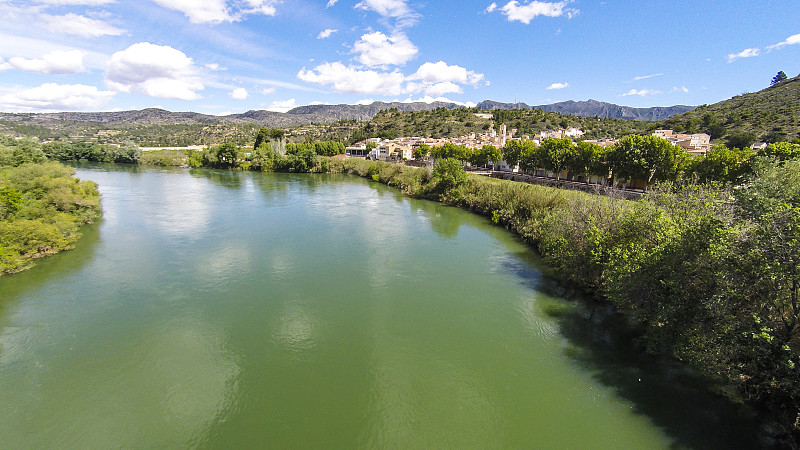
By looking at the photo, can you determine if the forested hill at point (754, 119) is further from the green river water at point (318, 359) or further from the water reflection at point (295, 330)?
the water reflection at point (295, 330)

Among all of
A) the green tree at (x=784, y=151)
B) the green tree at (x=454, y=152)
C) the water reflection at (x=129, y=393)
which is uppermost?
the green tree at (x=454, y=152)

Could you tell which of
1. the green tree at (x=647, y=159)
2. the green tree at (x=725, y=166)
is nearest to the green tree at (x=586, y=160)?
the green tree at (x=647, y=159)

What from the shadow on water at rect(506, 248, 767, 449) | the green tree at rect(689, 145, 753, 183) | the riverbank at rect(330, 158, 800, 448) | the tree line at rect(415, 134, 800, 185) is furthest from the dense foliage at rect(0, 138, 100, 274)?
the green tree at rect(689, 145, 753, 183)

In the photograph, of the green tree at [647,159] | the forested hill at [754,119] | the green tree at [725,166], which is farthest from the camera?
the forested hill at [754,119]

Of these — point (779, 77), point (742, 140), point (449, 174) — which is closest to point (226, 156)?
point (449, 174)

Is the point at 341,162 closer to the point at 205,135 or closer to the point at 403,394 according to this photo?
the point at 403,394

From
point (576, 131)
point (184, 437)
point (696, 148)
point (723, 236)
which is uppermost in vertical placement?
point (576, 131)

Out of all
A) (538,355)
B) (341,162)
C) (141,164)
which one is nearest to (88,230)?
(538,355)

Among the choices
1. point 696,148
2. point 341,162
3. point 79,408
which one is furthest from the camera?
point 341,162
